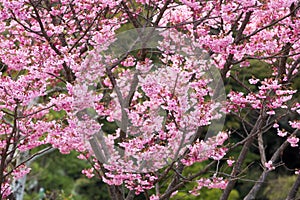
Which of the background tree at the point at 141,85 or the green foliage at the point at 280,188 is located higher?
the background tree at the point at 141,85

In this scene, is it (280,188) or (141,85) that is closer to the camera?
(141,85)

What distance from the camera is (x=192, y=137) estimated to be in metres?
5.27

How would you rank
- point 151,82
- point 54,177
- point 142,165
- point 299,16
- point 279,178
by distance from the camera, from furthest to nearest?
1. point 54,177
2. point 279,178
3. point 299,16
4. point 142,165
5. point 151,82

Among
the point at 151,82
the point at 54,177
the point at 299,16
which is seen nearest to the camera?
the point at 151,82

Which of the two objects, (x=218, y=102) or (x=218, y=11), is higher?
(x=218, y=11)

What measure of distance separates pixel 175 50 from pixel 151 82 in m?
1.05

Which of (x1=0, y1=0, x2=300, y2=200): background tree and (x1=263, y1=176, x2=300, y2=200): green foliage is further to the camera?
(x1=263, y1=176, x2=300, y2=200): green foliage

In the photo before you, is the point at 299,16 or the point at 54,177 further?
the point at 54,177

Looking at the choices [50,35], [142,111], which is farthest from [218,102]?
[50,35]

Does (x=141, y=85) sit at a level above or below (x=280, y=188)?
above

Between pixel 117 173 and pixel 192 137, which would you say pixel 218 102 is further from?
pixel 117 173

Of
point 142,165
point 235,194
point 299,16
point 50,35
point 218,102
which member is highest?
point 50,35

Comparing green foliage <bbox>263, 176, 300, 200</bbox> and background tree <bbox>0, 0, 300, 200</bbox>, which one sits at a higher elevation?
background tree <bbox>0, 0, 300, 200</bbox>

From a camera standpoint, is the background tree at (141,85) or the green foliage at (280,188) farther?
the green foliage at (280,188)
